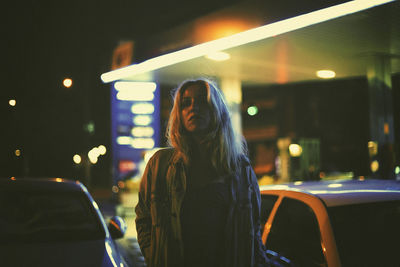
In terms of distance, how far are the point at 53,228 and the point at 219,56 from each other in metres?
5.51

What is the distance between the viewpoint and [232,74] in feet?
37.4

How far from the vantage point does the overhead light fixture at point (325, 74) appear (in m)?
10.6

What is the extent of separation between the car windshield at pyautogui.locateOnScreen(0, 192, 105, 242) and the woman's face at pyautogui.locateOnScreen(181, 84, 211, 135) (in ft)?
7.30

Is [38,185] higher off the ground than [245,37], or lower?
lower

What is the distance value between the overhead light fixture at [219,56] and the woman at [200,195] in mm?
6157

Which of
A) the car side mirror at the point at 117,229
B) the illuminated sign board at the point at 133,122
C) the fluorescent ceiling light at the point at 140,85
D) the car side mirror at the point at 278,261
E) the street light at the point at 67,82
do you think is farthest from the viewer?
the illuminated sign board at the point at 133,122

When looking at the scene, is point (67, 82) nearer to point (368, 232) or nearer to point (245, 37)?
point (245, 37)

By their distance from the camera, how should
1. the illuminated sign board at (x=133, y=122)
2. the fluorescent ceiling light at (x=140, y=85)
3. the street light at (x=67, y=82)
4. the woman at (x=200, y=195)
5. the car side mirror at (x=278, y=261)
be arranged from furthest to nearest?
1. the illuminated sign board at (x=133, y=122)
2. the fluorescent ceiling light at (x=140, y=85)
3. the street light at (x=67, y=82)
4. the car side mirror at (x=278, y=261)
5. the woman at (x=200, y=195)

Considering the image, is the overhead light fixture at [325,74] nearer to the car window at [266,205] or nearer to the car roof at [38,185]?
the car window at [266,205]

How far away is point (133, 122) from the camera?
3481 cm

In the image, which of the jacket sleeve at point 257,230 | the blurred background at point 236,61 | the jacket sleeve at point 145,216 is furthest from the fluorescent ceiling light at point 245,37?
the jacket sleeve at point 145,216

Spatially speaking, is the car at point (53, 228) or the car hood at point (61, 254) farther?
the car at point (53, 228)

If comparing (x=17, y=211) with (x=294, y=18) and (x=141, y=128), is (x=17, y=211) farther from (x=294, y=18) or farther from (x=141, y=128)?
(x=141, y=128)

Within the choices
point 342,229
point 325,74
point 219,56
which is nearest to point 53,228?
point 342,229
